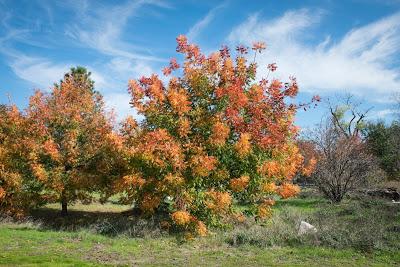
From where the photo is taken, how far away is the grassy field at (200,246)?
12.5 m

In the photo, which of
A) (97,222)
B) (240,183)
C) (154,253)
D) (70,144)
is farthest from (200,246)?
(70,144)

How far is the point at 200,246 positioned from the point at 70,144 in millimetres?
9266

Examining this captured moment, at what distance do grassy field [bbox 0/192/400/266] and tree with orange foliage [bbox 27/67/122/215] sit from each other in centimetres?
231

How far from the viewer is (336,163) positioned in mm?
28688

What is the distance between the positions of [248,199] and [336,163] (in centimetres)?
1274

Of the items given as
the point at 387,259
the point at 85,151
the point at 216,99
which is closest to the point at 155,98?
the point at 216,99

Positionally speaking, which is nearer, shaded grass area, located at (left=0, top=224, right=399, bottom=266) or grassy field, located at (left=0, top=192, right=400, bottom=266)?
shaded grass area, located at (left=0, top=224, right=399, bottom=266)

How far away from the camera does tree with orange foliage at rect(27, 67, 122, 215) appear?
20312 millimetres

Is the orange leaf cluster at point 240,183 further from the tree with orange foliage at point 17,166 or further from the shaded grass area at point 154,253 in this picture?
the tree with orange foliage at point 17,166

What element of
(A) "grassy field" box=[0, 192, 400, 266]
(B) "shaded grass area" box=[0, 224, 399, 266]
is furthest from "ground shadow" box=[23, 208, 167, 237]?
(B) "shaded grass area" box=[0, 224, 399, 266]

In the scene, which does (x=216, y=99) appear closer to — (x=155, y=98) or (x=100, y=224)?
(x=155, y=98)

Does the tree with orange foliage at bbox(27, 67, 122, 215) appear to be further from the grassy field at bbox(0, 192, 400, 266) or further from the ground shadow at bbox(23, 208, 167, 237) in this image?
the grassy field at bbox(0, 192, 400, 266)

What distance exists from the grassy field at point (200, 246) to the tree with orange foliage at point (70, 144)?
231cm

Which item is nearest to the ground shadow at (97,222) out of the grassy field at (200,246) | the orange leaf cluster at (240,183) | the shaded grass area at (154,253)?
the grassy field at (200,246)
